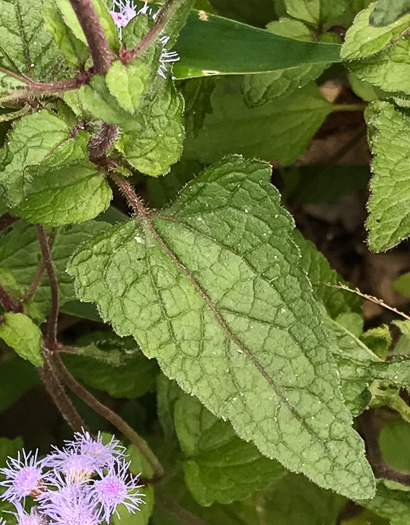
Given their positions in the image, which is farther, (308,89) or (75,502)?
(308,89)

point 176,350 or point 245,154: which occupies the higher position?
point 245,154

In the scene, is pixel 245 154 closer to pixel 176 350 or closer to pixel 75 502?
pixel 176 350

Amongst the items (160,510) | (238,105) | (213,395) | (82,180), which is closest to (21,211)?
(82,180)

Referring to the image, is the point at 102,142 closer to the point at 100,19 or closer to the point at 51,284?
the point at 100,19

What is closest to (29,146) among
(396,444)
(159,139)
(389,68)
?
(159,139)

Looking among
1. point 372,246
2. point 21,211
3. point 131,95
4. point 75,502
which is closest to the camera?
point 131,95

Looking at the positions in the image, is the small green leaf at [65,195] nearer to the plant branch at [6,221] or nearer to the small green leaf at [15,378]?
the plant branch at [6,221]

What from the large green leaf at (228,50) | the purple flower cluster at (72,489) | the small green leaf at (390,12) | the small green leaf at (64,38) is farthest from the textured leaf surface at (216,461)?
the small green leaf at (390,12)
